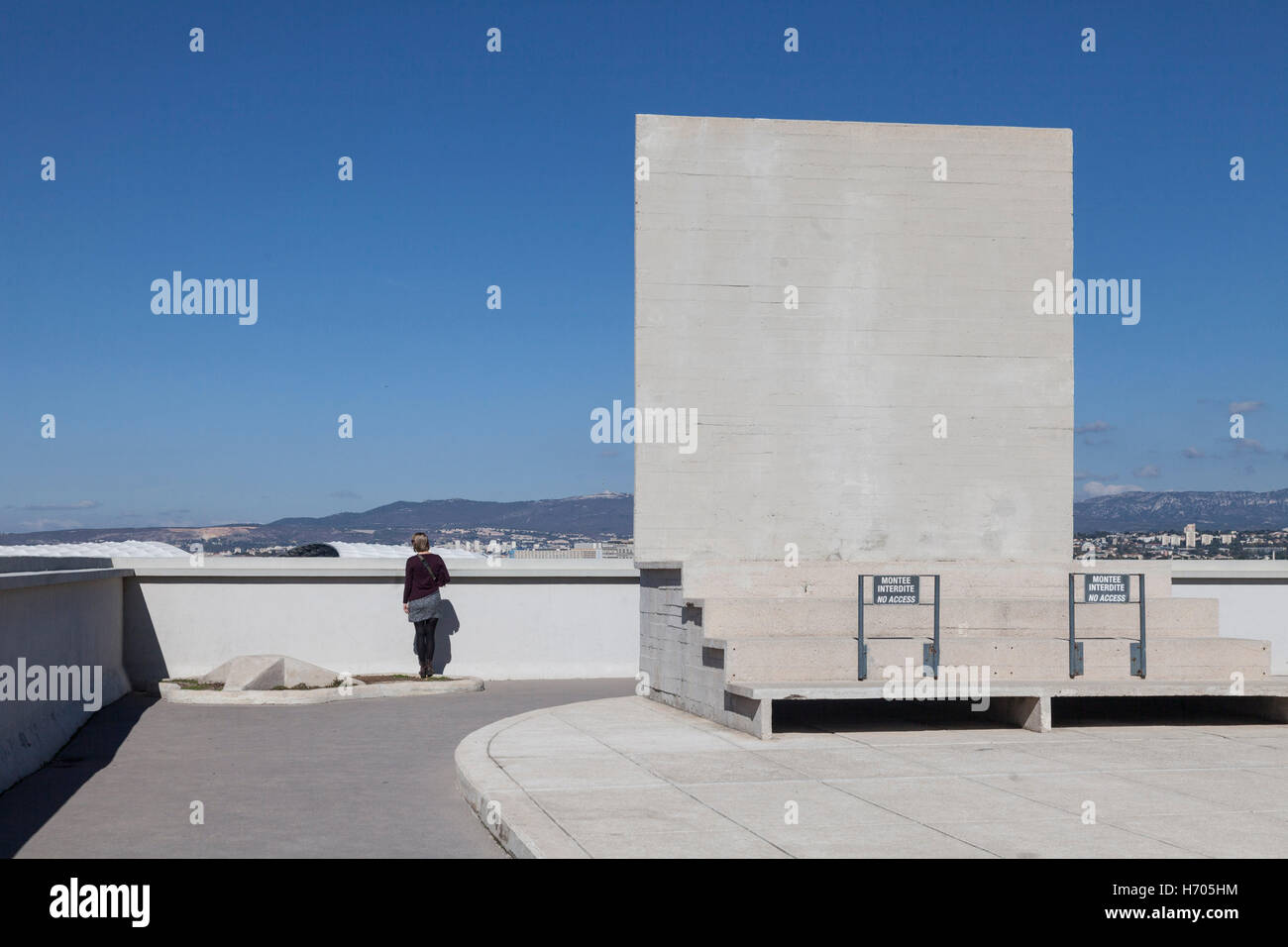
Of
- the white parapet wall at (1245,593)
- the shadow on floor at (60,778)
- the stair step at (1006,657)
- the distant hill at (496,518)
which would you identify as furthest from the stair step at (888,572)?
the distant hill at (496,518)

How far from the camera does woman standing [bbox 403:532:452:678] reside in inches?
695

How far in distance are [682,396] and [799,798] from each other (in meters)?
8.18

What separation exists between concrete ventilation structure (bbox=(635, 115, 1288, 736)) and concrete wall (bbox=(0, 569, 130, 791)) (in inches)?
244

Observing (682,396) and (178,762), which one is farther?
(682,396)

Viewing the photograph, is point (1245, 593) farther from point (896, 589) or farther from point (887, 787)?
point (887, 787)

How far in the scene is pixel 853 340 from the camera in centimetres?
1673

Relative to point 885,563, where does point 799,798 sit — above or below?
below

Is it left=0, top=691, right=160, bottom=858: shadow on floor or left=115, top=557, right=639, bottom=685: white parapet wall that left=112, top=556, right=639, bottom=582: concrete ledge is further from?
left=0, top=691, right=160, bottom=858: shadow on floor

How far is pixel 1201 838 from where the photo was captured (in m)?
7.46

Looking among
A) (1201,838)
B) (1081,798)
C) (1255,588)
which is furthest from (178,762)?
(1255,588)

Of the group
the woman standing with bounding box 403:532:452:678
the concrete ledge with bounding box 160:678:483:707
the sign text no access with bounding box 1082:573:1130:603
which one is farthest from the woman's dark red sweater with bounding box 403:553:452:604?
the sign text no access with bounding box 1082:573:1130:603

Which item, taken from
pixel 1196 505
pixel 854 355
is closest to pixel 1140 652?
pixel 854 355

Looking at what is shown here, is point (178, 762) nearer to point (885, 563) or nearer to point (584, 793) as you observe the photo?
point (584, 793)
